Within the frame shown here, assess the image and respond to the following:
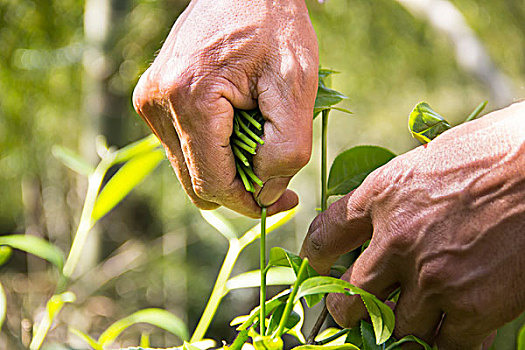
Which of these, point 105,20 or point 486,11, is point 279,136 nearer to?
point 105,20

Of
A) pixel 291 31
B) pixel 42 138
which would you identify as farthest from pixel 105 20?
pixel 291 31

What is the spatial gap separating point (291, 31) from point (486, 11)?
4.38 feet

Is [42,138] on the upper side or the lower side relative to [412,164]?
lower

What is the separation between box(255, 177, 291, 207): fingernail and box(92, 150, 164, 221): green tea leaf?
166mm

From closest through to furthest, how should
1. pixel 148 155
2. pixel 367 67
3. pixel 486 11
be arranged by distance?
pixel 148 155 → pixel 486 11 → pixel 367 67

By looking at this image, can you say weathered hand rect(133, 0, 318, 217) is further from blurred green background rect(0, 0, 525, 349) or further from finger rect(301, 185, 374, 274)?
blurred green background rect(0, 0, 525, 349)

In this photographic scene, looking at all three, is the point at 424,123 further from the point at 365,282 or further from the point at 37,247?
the point at 37,247

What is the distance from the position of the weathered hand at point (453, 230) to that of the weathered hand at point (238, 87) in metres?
0.05

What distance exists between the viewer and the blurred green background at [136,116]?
3.76 ft

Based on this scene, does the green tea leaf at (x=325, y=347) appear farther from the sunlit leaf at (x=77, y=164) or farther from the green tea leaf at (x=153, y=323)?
the sunlit leaf at (x=77, y=164)

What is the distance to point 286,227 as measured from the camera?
1.60m

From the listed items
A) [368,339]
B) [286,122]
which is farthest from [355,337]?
[286,122]

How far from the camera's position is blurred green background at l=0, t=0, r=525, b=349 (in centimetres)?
114

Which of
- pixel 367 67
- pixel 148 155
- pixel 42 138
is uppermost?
pixel 148 155
